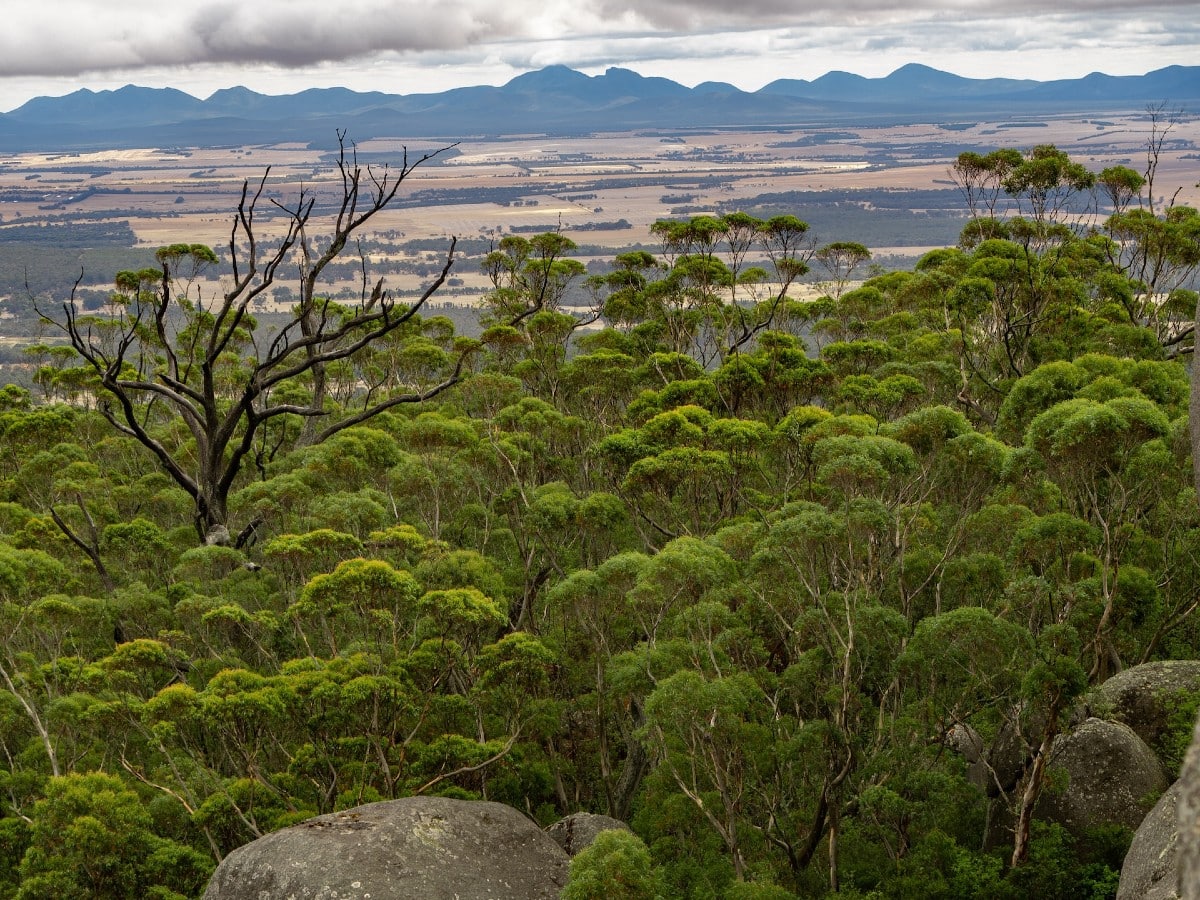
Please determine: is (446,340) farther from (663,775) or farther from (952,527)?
(663,775)

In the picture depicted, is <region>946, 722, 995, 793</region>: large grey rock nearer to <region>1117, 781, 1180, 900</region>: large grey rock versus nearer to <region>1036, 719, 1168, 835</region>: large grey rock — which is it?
<region>1036, 719, 1168, 835</region>: large grey rock

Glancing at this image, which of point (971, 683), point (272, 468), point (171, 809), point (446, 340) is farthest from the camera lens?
point (446, 340)

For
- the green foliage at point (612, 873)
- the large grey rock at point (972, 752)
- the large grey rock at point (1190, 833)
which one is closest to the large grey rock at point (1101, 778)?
the large grey rock at point (972, 752)

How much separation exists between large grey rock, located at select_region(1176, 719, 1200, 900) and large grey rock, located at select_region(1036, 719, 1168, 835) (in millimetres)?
14920

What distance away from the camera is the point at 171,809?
19.7 meters

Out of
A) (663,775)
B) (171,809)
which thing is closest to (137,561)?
(171,809)

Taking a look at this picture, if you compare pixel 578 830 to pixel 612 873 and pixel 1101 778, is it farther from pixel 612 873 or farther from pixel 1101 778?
pixel 1101 778

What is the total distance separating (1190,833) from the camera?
15.6ft

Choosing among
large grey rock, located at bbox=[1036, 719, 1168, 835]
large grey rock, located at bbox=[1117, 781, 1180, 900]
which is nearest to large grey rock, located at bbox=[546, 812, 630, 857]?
large grey rock, located at bbox=[1036, 719, 1168, 835]

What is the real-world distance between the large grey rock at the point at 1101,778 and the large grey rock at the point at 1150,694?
18.9 inches

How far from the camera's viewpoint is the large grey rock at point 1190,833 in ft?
15.6

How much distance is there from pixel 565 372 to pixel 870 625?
22.4 meters

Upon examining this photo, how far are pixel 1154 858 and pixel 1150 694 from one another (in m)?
7.19

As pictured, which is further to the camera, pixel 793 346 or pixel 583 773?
pixel 793 346
